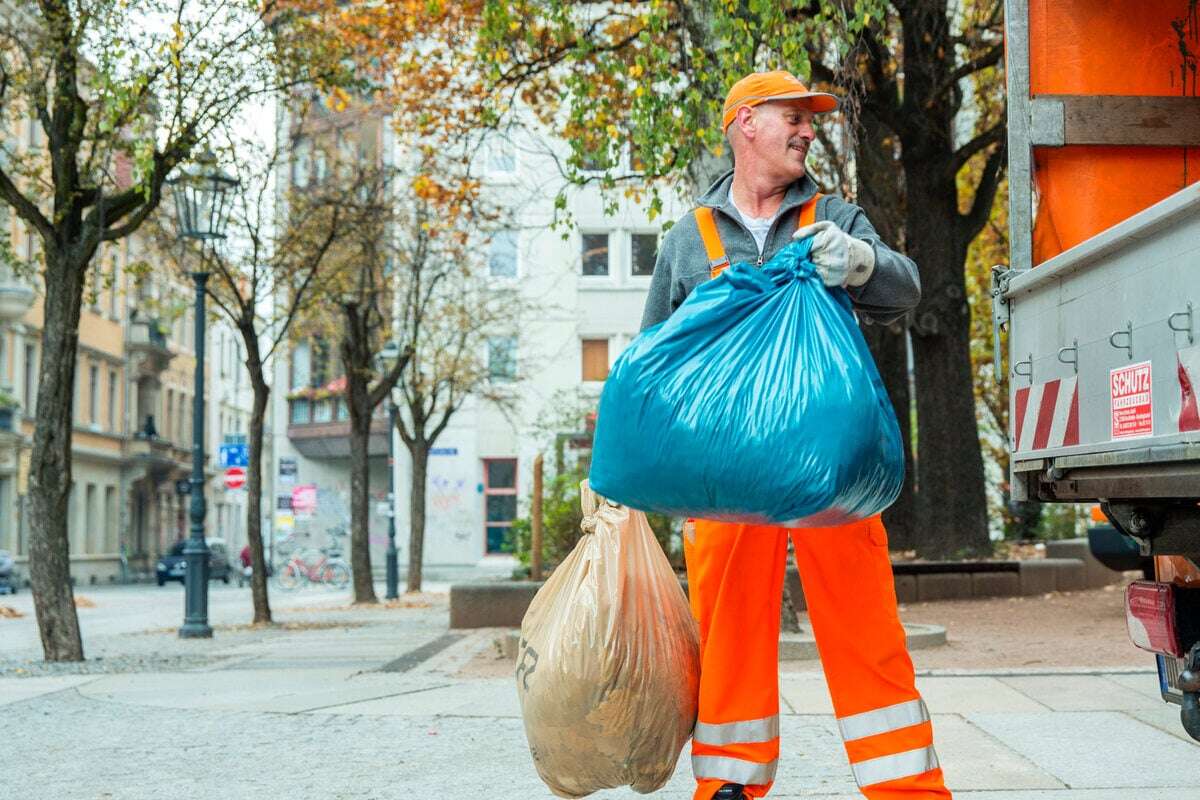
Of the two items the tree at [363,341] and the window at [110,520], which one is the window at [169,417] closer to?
the window at [110,520]

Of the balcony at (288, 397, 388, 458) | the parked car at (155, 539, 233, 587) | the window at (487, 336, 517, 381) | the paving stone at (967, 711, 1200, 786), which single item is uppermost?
the window at (487, 336, 517, 381)

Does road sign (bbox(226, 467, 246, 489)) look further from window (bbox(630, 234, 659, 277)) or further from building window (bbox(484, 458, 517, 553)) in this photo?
window (bbox(630, 234, 659, 277))

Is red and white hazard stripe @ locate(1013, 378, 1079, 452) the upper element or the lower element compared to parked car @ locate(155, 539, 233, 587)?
upper

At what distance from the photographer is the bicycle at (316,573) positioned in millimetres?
37594

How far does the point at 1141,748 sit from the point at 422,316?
858 inches

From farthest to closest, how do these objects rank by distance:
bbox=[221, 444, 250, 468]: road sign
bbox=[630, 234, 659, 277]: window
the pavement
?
1. bbox=[630, 234, 659, 277]: window
2. bbox=[221, 444, 250, 468]: road sign
3. the pavement

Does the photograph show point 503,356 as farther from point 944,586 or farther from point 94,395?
point 944,586

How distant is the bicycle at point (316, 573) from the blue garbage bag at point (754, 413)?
34.8 m

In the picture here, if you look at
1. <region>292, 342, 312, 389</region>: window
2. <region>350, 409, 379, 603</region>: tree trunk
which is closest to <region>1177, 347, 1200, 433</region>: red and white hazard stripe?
<region>350, 409, 379, 603</region>: tree trunk

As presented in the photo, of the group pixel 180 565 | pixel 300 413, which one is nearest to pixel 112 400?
pixel 300 413

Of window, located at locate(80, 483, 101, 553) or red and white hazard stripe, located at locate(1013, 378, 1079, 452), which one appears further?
window, located at locate(80, 483, 101, 553)

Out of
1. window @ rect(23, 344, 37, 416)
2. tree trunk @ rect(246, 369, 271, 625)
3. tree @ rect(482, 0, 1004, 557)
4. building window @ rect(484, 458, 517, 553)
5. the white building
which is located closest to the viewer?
tree @ rect(482, 0, 1004, 557)

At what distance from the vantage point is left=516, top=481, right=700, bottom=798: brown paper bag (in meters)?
3.68

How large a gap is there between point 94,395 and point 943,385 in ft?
135
